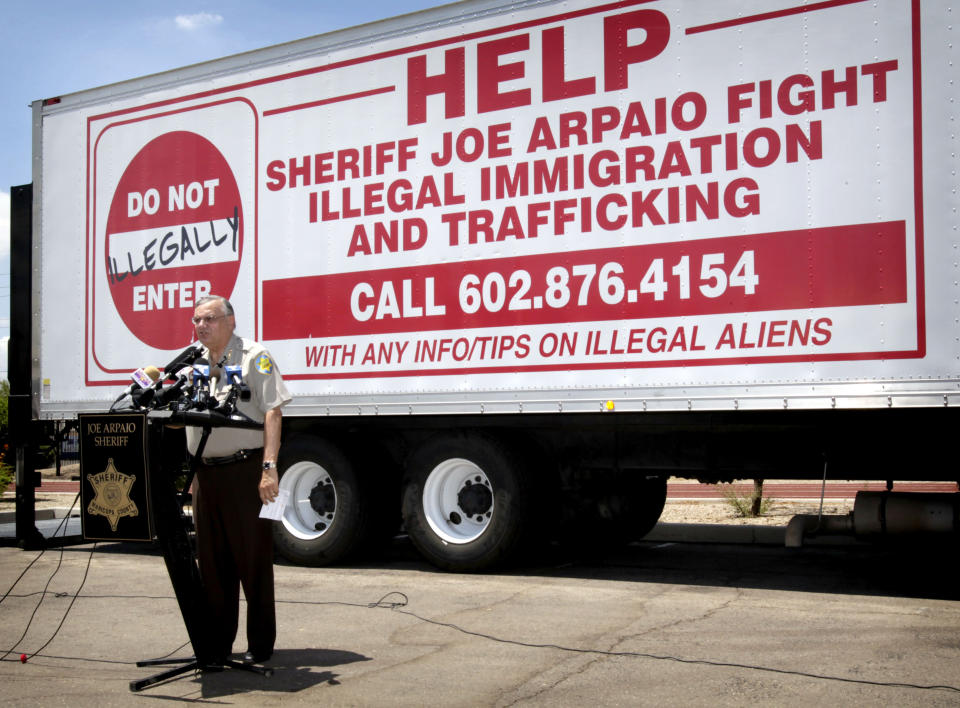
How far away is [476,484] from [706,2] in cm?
426

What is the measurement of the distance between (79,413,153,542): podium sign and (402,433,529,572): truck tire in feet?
12.1

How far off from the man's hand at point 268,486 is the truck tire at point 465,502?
368 centimetres

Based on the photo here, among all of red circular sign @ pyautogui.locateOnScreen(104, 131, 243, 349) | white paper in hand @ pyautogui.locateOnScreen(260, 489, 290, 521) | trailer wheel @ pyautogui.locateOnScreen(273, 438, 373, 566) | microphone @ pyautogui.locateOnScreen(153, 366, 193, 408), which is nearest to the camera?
white paper in hand @ pyautogui.locateOnScreen(260, 489, 290, 521)

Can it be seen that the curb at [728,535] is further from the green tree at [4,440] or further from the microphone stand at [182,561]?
the green tree at [4,440]

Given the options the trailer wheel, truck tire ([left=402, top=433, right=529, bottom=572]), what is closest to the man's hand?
truck tire ([left=402, top=433, right=529, bottom=572])

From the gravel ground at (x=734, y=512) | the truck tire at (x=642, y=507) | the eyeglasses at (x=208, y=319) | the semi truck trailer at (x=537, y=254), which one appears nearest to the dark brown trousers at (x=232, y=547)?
the eyeglasses at (x=208, y=319)

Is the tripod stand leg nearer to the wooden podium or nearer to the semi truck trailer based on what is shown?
the wooden podium

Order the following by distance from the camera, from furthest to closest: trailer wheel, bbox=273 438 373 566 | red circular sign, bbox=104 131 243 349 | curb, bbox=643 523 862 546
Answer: curb, bbox=643 523 862 546 → red circular sign, bbox=104 131 243 349 → trailer wheel, bbox=273 438 373 566

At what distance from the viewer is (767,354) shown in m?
7.82

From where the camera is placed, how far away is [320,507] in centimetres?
995

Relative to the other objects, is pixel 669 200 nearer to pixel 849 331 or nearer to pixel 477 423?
pixel 849 331

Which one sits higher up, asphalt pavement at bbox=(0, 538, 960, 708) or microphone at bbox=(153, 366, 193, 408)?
microphone at bbox=(153, 366, 193, 408)

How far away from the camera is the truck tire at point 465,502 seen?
29.4 ft

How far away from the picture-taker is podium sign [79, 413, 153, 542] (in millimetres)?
5742
